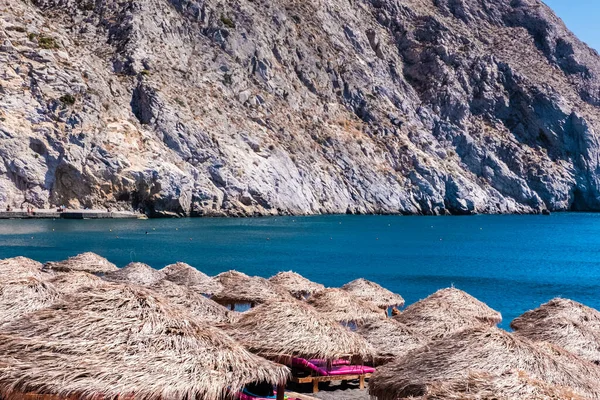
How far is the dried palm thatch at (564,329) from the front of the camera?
1886 cm

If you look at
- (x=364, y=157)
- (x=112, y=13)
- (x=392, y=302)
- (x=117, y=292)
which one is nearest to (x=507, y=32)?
(x=364, y=157)

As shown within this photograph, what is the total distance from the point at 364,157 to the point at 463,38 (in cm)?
5748

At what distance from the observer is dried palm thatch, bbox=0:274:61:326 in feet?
52.6

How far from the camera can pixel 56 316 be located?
438 inches

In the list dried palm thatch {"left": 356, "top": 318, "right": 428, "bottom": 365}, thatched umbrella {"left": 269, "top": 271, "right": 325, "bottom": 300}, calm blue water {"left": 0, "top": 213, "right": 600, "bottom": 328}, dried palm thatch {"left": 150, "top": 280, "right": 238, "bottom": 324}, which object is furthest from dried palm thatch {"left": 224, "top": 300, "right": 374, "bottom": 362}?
calm blue water {"left": 0, "top": 213, "right": 600, "bottom": 328}

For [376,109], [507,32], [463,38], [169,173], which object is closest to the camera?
[169,173]

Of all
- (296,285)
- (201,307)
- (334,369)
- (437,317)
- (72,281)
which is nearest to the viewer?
(334,369)

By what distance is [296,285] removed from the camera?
29344mm

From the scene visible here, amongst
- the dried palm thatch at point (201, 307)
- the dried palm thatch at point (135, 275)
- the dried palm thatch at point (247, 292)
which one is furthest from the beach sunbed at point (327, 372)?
the dried palm thatch at point (135, 275)

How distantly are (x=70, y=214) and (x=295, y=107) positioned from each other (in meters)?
48.6

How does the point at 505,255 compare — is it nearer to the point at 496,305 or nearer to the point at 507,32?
the point at 496,305

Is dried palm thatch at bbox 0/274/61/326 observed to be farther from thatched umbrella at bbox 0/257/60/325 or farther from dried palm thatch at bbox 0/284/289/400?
dried palm thatch at bbox 0/284/289/400

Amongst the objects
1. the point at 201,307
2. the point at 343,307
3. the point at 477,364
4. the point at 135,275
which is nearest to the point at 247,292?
the point at 343,307

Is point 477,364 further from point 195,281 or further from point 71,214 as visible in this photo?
point 71,214
